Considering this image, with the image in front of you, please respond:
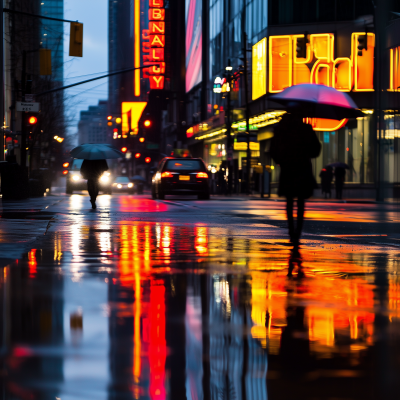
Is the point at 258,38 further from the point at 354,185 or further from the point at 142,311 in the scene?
the point at 142,311

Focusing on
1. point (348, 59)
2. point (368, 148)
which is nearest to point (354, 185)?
point (368, 148)

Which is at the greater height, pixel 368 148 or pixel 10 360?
pixel 368 148

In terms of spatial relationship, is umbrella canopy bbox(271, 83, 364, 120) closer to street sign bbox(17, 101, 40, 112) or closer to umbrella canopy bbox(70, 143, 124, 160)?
umbrella canopy bbox(70, 143, 124, 160)

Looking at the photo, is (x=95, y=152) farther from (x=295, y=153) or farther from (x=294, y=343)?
(x=294, y=343)

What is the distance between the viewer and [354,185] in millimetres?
44719

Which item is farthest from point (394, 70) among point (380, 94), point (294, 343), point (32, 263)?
point (294, 343)

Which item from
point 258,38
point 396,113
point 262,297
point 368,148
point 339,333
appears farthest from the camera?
point 258,38

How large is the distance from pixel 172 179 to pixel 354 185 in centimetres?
1788

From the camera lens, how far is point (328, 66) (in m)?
44.8

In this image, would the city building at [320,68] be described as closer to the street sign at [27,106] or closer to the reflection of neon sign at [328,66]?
the reflection of neon sign at [328,66]

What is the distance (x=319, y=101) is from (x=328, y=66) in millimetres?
34111

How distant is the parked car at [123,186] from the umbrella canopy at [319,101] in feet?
141

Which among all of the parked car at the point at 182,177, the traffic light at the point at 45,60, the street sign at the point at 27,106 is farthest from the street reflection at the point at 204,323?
the traffic light at the point at 45,60

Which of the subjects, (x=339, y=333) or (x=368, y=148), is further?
(x=368, y=148)
